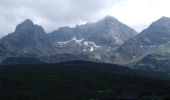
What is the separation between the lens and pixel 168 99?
148375 millimetres

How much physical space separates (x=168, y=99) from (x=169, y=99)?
1018mm

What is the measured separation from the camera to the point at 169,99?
484 ft
